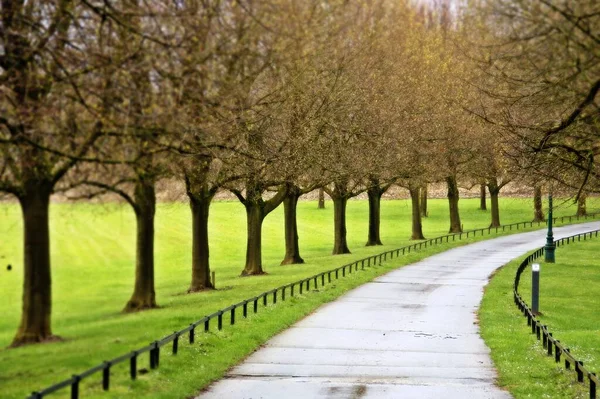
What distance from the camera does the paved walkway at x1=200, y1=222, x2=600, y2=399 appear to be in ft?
54.1

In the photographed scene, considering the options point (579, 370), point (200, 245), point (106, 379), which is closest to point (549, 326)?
point (579, 370)

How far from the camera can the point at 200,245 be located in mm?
36125

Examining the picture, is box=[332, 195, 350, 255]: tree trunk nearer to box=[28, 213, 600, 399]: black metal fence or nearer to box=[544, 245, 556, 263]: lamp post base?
box=[28, 213, 600, 399]: black metal fence

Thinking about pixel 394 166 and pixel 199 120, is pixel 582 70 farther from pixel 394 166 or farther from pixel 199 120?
pixel 394 166

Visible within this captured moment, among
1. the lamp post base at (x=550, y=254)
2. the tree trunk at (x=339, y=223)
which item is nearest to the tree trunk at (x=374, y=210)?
the tree trunk at (x=339, y=223)

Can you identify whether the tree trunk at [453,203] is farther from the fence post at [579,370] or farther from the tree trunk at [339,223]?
the fence post at [579,370]

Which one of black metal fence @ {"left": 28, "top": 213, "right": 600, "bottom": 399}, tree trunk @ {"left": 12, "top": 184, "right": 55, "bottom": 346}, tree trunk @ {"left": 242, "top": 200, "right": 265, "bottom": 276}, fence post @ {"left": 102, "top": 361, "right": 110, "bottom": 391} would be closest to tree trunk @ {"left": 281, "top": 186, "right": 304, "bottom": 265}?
tree trunk @ {"left": 242, "top": 200, "right": 265, "bottom": 276}

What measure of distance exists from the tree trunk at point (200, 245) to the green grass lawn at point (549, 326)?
1099 centimetres

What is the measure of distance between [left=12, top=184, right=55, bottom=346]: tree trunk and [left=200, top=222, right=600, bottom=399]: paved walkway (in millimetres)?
3788

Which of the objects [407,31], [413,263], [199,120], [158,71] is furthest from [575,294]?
[407,31]

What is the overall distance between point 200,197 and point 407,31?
33.5m

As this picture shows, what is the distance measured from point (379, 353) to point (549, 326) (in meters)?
8.09

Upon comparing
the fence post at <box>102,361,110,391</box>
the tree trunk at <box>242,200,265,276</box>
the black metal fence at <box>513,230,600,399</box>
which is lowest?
the black metal fence at <box>513,230,600,399</box>

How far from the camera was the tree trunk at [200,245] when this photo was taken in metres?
35.8
